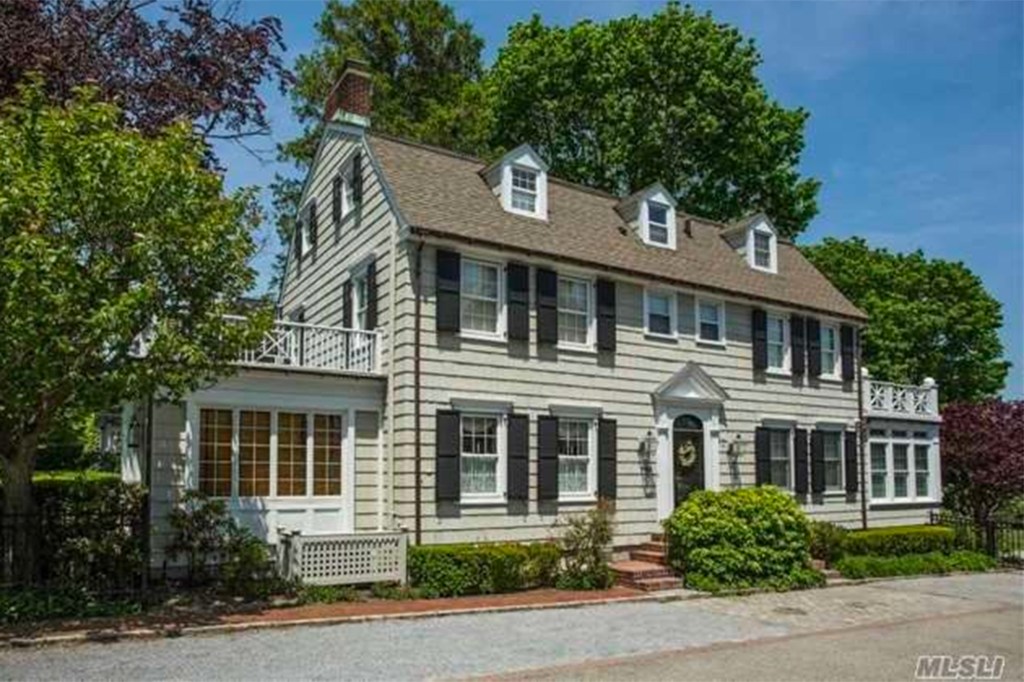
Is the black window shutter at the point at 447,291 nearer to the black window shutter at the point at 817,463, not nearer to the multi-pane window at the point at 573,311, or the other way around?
the multi-pane window at the point at 573,311

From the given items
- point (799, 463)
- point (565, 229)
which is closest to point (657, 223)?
point (565, 229)

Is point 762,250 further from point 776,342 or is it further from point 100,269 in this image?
point 100,269

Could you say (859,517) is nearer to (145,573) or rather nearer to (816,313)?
(816,313)

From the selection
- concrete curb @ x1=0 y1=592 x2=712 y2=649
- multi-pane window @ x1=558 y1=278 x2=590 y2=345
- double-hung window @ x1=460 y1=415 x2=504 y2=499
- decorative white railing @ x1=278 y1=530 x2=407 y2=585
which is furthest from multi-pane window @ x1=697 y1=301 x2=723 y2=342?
decorative white railing @ x1=278 y1=530 x2=407 y2=585

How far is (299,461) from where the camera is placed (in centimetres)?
1664

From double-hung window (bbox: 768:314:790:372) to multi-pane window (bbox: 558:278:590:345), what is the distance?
20.5ft

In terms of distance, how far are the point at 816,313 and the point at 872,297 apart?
17967 mm

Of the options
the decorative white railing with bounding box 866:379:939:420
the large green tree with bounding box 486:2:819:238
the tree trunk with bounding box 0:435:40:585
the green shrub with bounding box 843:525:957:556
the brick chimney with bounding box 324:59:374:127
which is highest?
the large green tree with bounding box 486:2:819:238

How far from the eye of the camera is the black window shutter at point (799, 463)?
22.9 meters

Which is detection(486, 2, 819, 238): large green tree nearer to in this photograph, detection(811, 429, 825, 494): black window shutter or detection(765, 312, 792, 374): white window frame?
detection(765, 312, 792, 374): white window frame

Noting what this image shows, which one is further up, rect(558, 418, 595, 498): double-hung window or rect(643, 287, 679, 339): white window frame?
rect(643, 287, 679, 339): white window frame

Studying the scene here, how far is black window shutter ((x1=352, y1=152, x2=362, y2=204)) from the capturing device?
19469 millimetres

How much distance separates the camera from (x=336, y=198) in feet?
68.6

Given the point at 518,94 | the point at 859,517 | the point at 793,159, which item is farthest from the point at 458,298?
the point at 793,159
